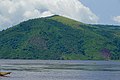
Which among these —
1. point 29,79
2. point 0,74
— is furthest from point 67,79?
point 0,74

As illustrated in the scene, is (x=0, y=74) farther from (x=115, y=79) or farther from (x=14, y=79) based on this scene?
(x=115, y=79)

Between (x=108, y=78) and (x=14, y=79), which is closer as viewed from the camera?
(x=14, y=79)

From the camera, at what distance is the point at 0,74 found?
600ft

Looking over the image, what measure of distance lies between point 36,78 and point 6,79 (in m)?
14.6

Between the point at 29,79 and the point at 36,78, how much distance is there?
7.60 metres

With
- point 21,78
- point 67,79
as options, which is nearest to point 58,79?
point 67,79

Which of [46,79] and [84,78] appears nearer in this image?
[46,79]

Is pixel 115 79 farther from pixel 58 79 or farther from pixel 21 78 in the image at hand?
pixel 21 78

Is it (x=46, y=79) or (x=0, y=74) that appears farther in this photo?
(x=0, y=74)

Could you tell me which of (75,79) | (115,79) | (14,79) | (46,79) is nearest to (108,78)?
(115,79)

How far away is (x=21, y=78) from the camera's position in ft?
557

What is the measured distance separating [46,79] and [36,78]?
6442mm

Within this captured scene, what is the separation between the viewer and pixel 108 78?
593 feet

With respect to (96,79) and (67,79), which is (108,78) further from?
(67,79)
